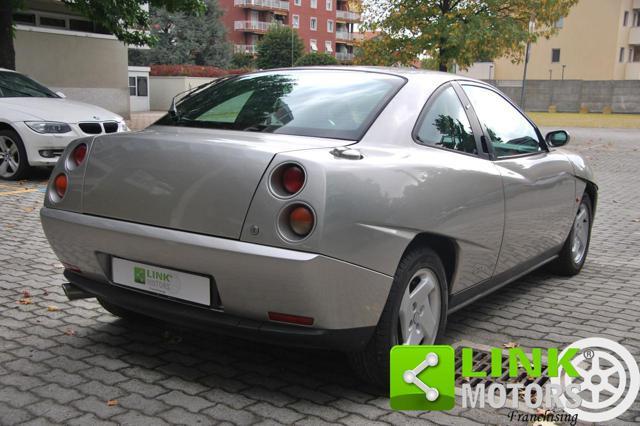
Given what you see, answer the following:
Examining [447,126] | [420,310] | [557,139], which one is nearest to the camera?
[420,310]

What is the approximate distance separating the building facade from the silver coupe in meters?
19.8

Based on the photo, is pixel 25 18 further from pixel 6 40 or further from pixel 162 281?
pixel 162 281

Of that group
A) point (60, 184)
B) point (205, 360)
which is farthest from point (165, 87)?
point (205, 360)

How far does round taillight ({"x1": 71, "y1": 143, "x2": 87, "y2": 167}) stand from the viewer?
359 centimetres

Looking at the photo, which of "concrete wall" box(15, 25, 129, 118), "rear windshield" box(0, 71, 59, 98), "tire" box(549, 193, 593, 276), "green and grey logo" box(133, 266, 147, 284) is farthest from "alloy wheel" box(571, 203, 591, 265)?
"concrete wall" box(15, 25, 129, 118)

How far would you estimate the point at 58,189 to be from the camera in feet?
12.0

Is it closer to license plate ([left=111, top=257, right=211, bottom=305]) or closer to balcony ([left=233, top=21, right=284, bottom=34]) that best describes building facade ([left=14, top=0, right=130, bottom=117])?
license plate ([left=111, top=257, right=211, bottom=305])

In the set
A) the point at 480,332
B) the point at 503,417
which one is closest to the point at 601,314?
the point at 480,332

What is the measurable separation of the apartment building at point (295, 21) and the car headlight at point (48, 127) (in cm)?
7372

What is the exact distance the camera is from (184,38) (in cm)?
5941

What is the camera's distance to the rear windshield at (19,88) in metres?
10.6

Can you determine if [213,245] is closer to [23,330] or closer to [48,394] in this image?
[48,394]

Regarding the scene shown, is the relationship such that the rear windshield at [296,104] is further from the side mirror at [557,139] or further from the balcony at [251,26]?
the balcony at [251,26]
